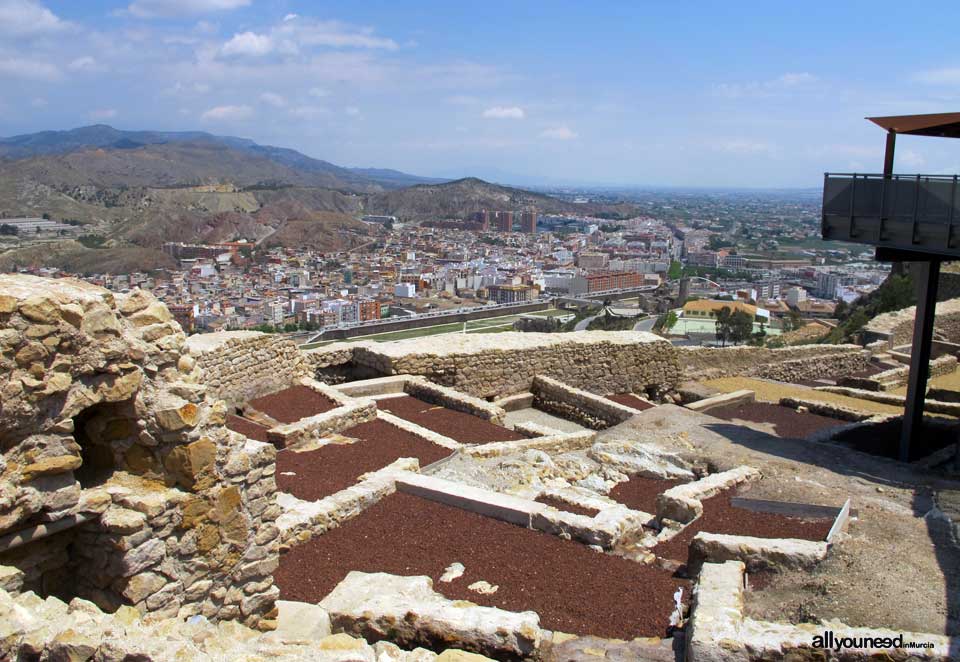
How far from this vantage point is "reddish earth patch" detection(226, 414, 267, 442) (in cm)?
977

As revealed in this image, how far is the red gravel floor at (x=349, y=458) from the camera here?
8.13 m

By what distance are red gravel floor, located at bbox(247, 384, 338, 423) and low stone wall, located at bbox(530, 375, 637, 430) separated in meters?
4.63

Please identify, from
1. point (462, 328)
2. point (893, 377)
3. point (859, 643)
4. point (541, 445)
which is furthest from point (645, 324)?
point (859, 643)

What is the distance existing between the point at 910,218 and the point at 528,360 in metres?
6.87

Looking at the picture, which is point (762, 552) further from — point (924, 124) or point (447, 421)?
point (924, 124)

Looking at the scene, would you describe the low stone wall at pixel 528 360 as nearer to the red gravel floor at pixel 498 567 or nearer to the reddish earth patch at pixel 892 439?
the reddish earth patch at pixel 892 439

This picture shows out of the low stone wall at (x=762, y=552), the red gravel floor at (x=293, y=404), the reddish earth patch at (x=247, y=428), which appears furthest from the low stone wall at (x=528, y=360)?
the low stone wall at (x=762, y=552)

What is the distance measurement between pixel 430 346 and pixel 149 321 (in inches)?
366

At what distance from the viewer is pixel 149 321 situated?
4832 mm

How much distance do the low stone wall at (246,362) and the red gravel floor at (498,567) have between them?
181 inches

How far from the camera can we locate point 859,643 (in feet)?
15.7

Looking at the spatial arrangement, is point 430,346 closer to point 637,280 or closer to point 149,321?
point 149,321

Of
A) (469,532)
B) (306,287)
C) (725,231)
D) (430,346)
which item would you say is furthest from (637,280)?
(725,231)

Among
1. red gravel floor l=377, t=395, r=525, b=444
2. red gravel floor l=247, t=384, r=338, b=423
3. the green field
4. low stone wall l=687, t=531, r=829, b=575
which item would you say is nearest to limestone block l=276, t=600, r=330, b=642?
low stone wall l=687, t=531, r=829, b=575
